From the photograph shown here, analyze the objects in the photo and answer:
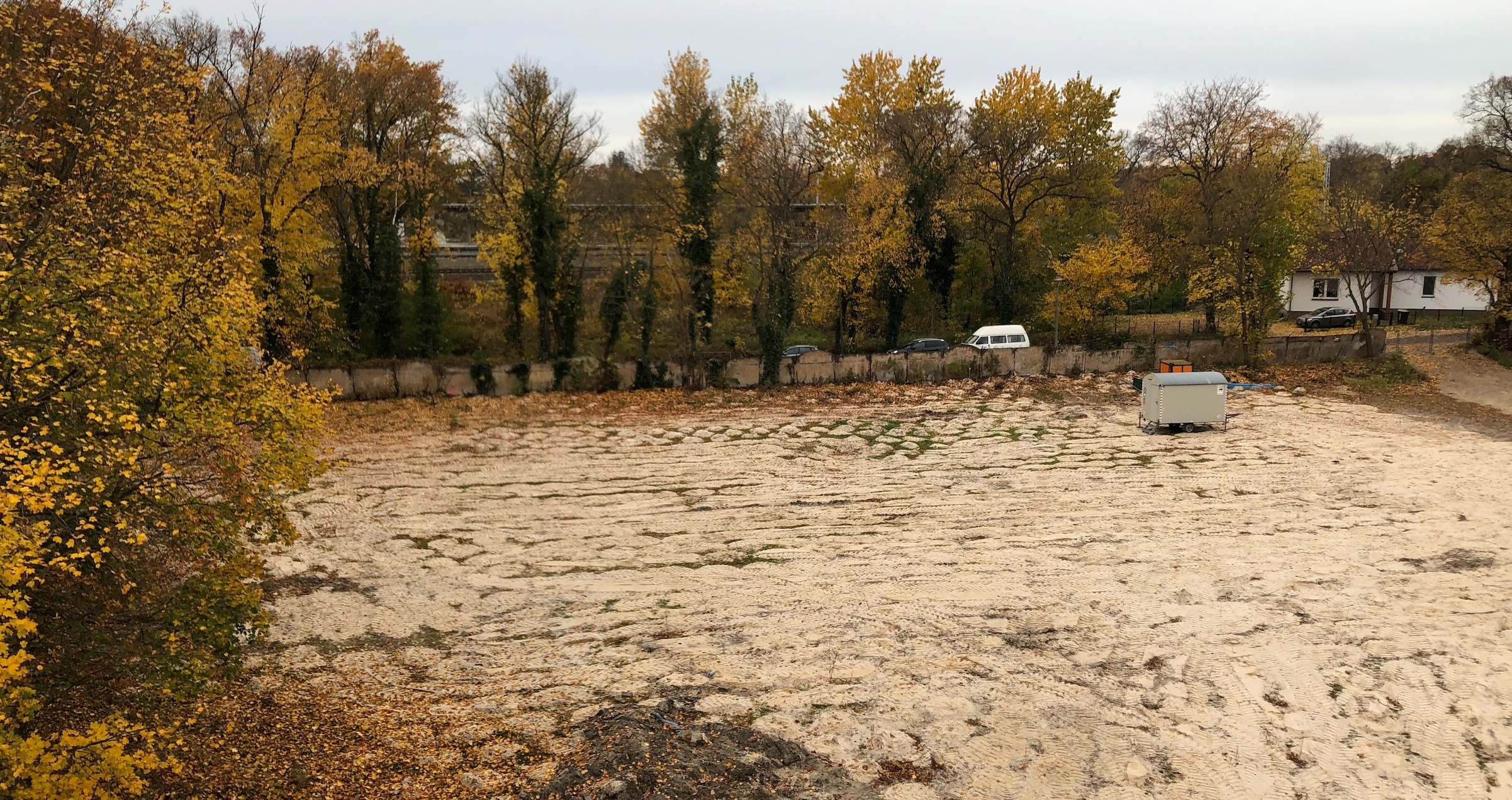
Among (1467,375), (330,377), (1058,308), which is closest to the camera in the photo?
(330,377)

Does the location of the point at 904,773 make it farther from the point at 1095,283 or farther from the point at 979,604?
the point at 1095,283

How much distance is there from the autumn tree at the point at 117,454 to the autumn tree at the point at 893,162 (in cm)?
2552

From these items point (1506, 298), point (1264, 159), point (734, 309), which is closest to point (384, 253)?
point (734, 309)

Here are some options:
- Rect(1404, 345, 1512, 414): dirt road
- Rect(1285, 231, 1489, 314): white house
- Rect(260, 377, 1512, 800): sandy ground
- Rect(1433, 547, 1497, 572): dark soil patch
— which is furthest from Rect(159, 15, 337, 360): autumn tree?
Rect(1285, 231, 1489, 314): white house

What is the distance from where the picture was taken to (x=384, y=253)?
32.2 metres

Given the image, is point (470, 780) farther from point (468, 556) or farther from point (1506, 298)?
point (1506, 298)

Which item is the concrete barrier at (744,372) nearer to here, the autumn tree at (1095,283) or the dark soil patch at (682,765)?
the autumn tree at (1095,283)

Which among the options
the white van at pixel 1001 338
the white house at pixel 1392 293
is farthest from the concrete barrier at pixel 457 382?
the white house at pixel 1392 293

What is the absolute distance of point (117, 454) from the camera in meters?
6.80

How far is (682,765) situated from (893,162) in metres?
30.1

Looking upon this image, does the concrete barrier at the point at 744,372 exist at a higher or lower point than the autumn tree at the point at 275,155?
lower

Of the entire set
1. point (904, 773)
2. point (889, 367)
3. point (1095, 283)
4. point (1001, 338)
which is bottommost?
point (904, 773)

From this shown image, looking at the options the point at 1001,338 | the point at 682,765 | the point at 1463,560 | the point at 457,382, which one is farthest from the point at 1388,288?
the point at 682,765

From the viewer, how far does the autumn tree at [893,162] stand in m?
33.3
